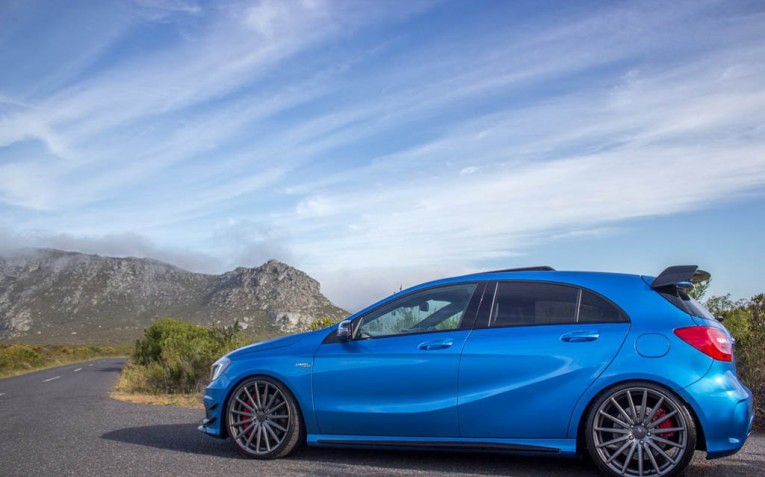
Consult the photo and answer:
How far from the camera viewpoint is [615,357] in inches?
222

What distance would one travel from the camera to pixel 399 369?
244 inches

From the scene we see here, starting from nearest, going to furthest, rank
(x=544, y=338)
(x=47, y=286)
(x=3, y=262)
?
1. (x=544, y=338)
2. (x=47, y=286)
3. (x=3, y=262)

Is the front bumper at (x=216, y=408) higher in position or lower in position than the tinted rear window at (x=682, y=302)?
lower

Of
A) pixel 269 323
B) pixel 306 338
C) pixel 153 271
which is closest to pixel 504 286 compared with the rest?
pixel 306 338

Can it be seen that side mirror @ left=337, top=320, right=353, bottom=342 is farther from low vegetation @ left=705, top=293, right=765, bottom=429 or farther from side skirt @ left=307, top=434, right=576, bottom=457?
low vegetation @ left=705, top=293, right=765, bottom=429

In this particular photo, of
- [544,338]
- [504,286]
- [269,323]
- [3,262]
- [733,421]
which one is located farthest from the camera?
[3,262]

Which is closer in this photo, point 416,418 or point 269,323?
point 416,418

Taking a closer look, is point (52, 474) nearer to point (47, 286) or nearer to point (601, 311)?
point (601, 311)

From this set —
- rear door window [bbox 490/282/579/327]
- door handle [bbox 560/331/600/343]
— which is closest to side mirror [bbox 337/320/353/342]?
rear door window [bbox 490/282/579/327]

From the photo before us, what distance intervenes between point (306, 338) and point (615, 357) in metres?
2.68

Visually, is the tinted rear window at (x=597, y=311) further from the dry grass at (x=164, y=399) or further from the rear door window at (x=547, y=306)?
the dry grass at (x=164, y=399)

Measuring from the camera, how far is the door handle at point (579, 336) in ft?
19.0

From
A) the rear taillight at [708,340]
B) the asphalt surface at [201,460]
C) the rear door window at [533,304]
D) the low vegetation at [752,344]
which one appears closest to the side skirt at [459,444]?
the asphalt surface at [201,460]

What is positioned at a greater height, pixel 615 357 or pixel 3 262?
pixel 3 262
